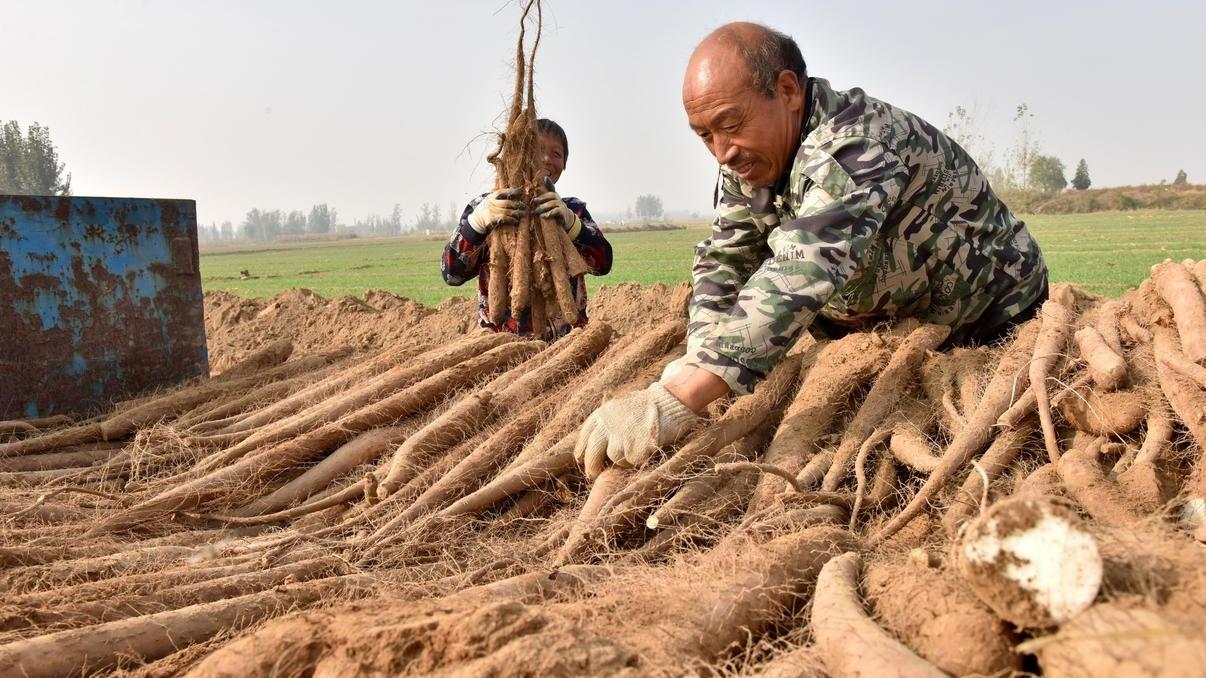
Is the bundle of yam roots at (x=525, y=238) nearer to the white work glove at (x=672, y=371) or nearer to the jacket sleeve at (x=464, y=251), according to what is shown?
the jacket sleeve at (x=464, y=251)

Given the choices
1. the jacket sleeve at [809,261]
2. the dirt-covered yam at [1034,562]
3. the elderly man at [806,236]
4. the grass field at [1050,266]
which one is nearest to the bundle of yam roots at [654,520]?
the dirt-covered yam at [1034,562]

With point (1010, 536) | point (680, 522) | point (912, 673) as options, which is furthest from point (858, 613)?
point (680, 522)

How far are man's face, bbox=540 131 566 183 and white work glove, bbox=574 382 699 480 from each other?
8.48 feet

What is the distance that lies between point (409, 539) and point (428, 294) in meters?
15.3

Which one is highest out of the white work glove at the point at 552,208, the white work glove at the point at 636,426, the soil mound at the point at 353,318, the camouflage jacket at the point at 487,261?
the white work glove at the point at 552,208

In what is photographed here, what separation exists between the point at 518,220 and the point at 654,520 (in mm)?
2563

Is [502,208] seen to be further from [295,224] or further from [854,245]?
[295,224]

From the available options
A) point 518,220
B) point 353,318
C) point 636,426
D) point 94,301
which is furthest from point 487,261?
point 353,318

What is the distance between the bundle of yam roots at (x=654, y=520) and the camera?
4.72 ft

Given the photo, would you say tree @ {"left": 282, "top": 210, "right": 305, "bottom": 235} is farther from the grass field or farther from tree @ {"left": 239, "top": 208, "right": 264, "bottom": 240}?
the grass field

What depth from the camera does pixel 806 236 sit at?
2572 mm

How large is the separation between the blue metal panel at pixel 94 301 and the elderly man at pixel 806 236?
11.7ft

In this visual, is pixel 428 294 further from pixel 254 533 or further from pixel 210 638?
pixel 210 638

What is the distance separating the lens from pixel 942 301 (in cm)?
333
